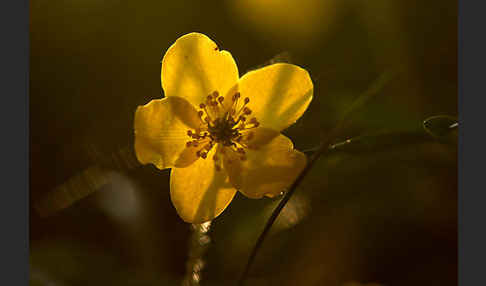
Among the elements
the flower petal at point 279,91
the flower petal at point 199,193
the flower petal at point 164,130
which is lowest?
the flower petal at point 199,193

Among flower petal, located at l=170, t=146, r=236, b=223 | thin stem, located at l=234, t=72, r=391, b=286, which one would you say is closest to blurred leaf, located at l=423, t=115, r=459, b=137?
thin stem, located at l=234, t=72, r=391, b=286

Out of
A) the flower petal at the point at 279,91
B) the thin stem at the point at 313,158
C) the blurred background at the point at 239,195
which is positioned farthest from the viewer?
the blurred background at the point at 239,195

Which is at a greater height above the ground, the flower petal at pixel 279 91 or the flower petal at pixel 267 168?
the flower petal at pixel 279 91

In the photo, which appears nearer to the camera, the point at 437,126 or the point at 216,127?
the point at 437,126

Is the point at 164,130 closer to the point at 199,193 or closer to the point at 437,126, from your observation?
the point at 199,193

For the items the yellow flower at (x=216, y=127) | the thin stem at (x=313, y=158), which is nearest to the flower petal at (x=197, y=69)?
the yellow flower at (x=216, y=127)

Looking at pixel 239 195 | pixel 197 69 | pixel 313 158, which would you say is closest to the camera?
pixel 313 158

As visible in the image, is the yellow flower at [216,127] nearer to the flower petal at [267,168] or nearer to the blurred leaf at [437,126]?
the flower petal at [267,168]

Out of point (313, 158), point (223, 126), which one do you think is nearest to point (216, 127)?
point (223, 126)
